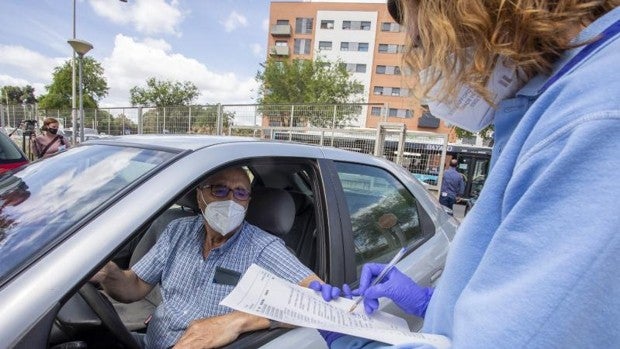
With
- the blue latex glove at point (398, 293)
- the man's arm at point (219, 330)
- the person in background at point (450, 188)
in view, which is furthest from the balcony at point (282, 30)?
the blue latex glove at point (398, 293)

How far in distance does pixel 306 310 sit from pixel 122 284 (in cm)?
132

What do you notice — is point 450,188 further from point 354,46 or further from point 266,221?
point 354,46

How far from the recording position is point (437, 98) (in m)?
0.85

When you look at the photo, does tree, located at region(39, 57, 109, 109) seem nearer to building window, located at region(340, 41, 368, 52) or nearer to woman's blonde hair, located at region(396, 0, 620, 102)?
building window, located at region(340, 41, 368, 52)

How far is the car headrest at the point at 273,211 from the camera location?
227cm

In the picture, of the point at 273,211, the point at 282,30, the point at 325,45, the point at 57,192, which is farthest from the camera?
the point at 325,45

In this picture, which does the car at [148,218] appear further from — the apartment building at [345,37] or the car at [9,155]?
the apartment building at [345,37]

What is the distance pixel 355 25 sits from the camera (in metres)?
46.5

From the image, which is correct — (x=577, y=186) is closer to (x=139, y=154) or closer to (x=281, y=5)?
(x=139, y=154)

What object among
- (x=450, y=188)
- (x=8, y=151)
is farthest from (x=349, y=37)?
(x=8, y=151)

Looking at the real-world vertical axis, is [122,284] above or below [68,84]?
below

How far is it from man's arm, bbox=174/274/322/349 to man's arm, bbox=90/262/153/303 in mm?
665

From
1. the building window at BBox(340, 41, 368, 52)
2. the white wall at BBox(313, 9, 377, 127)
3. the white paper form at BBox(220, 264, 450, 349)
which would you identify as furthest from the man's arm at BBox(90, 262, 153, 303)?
the building window at BBox(340, 41, 368, 52)

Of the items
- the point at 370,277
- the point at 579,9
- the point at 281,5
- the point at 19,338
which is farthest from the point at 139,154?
the point at 281,5
